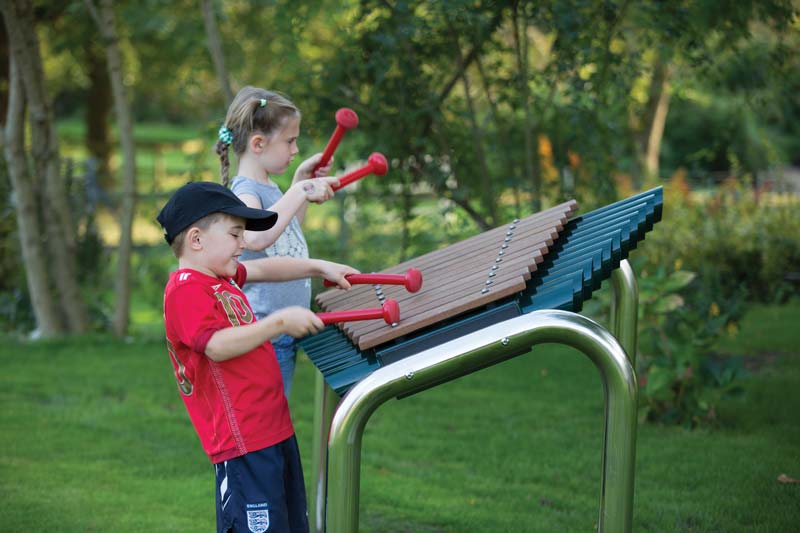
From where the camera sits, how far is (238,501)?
2.39m

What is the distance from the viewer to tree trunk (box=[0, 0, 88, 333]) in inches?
263

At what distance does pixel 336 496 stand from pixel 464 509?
194 cm

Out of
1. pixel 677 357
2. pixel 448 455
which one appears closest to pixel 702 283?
pixel 677 357

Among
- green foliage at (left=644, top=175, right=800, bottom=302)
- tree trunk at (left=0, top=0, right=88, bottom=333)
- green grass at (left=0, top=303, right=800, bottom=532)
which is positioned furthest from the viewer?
green foliage at (left=644, top=175, right=800, bottom=302)

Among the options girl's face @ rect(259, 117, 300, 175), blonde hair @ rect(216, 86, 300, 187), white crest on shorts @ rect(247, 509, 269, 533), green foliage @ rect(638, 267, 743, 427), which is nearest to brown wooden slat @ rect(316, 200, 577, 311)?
girl's face @ rect(259, 117, 300, 175)

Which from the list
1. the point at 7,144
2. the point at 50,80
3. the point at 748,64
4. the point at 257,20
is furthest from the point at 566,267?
the point at 50,80

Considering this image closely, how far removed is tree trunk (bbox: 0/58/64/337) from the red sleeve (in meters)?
5.15

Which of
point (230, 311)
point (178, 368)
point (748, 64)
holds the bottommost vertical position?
point (178, 368)

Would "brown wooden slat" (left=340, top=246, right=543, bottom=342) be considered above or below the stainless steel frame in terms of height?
above

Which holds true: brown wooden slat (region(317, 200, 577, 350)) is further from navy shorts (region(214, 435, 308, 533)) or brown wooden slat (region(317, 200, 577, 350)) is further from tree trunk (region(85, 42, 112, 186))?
tree trunk (region(85, 42, 112, 186))

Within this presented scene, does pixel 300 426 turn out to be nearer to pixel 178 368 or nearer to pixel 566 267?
pixel 178 368

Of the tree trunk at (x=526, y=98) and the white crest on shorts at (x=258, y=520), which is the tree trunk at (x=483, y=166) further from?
the white crest on shorts at (x=258, y=520)

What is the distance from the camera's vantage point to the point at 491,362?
2.13 meters

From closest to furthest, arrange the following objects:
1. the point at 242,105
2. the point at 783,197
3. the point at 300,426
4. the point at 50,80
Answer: the point at 242,105 < the point at 300,426 < the point at 783,197 < the point at 50,80
